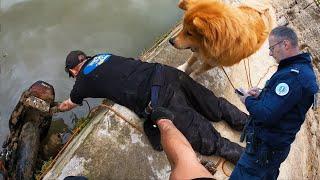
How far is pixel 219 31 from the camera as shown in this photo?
171 inches

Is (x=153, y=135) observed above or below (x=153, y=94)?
below

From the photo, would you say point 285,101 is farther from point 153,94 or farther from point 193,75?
point 193,75

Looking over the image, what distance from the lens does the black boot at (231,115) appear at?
16.2 ft

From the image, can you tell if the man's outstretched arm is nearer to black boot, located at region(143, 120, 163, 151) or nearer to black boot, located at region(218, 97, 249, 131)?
black boot, located at region(143, 120, 163, 151)

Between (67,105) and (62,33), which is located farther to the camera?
(62,33)

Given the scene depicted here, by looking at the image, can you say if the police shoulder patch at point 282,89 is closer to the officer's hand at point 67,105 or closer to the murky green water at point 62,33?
the officer's hand at point 67,105

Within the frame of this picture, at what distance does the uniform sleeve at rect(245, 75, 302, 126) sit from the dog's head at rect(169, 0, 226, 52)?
1.12 m

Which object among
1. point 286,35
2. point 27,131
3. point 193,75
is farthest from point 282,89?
point 27,131

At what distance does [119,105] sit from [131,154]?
0.57 m

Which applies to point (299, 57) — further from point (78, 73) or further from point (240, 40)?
point (78, 73)

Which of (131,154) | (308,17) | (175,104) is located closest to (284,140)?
(175,104)

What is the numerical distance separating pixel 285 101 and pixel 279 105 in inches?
2.1

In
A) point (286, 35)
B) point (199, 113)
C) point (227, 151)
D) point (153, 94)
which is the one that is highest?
point (286, 35)

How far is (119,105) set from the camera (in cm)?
482
